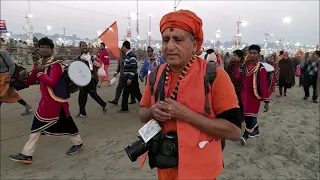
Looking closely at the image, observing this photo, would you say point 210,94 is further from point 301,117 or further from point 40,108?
point 301,117

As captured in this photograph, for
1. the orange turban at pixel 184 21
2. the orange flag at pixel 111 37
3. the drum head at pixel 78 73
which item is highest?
the orange flag at pixel 111 37

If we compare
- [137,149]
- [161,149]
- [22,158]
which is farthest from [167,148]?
[22,158]

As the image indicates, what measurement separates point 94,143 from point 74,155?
598 mm

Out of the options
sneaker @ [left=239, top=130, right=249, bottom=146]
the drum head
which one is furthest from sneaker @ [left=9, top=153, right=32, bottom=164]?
sneaker @ [left=239, top=130, right=249, bottom=146]

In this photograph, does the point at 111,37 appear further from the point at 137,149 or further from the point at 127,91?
the point at 137,149

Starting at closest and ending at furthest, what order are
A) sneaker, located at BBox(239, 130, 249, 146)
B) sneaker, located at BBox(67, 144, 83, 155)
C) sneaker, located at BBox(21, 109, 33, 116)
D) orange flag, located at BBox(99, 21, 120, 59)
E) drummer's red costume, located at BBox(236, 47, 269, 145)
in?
sneaker, located at BBox(67, 144, 83, 155), drummer's red costume, located at BBox(236, 47, 269, 145), sneaker, located at BBox(239, 130, 249, 146), sneaker, located at BBox(21, 109, 33, 116), orange flag, located at BBox(99, 21, 120, 59)

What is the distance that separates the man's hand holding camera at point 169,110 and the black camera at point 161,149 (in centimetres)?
15

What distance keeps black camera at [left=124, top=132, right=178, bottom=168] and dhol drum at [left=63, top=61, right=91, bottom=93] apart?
8.57 ft

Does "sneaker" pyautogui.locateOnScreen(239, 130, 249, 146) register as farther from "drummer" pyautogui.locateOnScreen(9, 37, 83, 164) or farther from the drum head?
"drummer" pyautogui.locateOnScreen(9, 37, 83, 164)

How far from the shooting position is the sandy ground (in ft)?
12.3

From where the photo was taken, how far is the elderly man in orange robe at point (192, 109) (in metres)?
1.58

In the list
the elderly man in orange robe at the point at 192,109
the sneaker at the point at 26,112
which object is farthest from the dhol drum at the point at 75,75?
the sneaker at the point at 26,112

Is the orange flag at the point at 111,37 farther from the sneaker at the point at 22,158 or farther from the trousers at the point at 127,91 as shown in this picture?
the sneaker at the point at 22,158

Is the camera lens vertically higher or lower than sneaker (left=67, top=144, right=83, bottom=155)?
higher
